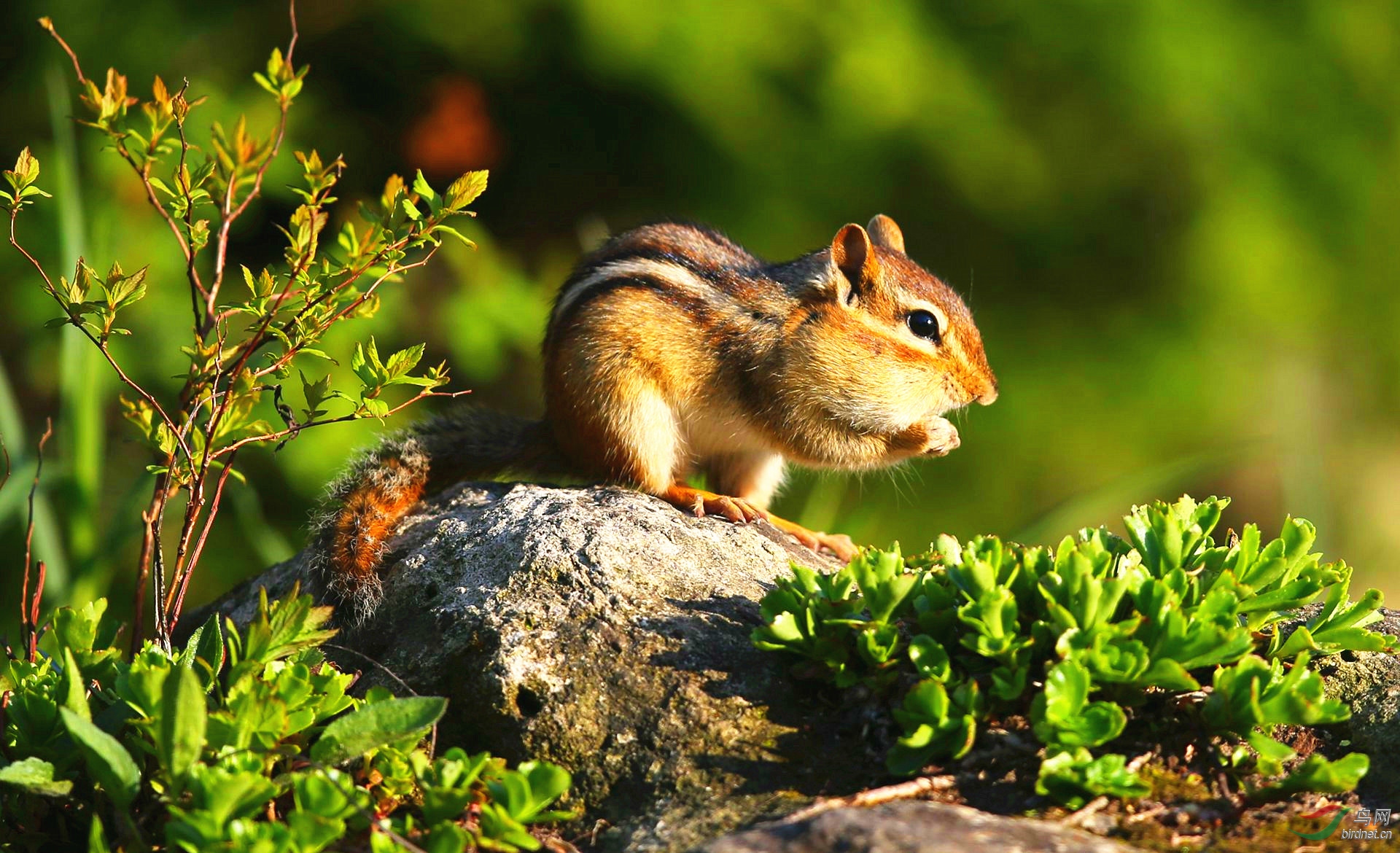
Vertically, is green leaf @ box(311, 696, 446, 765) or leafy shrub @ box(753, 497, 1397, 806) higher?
leafy shrub @ box(753, 497, 1397, 806)

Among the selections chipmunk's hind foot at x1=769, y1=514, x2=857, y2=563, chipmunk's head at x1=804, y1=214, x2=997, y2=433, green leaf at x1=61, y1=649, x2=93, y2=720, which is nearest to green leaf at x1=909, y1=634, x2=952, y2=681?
chipmunk's hind foot at x1=769, y1=514, x2=857, y2=563

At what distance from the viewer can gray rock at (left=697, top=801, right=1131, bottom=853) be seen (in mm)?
1688

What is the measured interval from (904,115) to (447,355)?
6.86 feet

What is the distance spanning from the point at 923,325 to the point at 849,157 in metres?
1.95

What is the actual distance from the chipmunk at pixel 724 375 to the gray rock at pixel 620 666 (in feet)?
1.98

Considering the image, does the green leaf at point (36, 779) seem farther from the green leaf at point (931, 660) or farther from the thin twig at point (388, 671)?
the green leaf at point (931, 660)

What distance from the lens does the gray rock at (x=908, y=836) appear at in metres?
1.69

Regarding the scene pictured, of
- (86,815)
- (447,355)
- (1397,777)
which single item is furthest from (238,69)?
(1397,777)

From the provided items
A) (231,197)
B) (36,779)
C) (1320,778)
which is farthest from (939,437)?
(36,779)

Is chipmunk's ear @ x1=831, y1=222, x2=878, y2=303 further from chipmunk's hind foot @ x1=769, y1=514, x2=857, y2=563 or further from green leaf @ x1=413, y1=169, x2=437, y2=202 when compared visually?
green leaf @ x1=413, y1=169, x2=437, y2=202

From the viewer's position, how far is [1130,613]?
210cm

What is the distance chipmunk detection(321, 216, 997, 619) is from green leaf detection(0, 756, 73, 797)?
4.43 ft

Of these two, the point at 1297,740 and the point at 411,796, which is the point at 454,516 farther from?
the point at 1297,740

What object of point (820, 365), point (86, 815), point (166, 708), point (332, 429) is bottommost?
point (86, 815)
